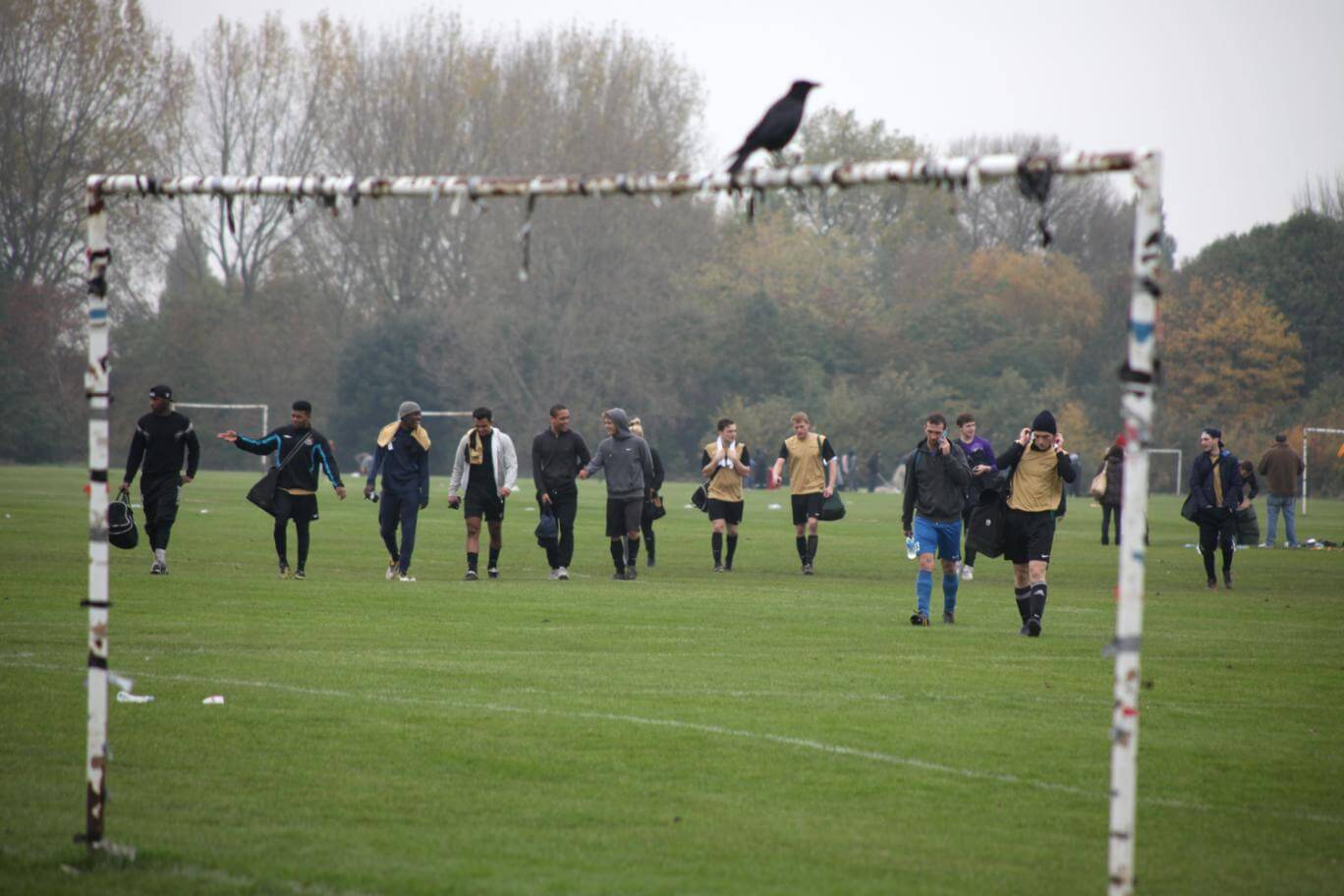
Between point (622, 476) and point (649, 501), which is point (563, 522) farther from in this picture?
point (649, 501)

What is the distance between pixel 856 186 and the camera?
6613 millimetres

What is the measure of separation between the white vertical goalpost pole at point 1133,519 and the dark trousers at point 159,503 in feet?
46.7

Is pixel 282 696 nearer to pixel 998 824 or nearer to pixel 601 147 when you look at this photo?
pixel 998 824

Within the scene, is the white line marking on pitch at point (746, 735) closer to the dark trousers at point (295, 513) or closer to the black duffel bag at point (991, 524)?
the black duffel bag at point (991, 524)

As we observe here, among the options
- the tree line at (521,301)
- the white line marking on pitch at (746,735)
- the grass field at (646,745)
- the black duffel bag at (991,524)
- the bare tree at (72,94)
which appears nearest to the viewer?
the grass field at (646,745)

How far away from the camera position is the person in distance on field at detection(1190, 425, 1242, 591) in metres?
21.4

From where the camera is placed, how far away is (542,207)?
65312 millimetres

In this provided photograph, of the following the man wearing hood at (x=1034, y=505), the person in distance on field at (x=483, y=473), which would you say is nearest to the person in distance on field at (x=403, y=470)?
the person in distance on field at (x=483, y=473)

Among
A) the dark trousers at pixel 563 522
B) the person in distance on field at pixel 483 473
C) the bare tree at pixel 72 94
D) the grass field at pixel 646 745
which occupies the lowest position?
the grass field at pixel 646 745

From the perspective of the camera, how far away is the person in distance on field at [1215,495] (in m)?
21.4

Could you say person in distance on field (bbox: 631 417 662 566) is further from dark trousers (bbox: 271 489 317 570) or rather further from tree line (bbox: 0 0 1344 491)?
tree line (bbox: 0 0 1344 491)

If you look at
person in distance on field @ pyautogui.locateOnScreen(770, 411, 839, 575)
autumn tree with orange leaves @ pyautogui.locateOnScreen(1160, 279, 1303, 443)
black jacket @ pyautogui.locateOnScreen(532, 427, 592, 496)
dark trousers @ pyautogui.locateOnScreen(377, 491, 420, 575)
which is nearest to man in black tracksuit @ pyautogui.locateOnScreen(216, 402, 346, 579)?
dark trousers @ pyautogui.locateOnScreen(377, 491, 420, 575)

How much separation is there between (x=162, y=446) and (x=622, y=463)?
18.7ft

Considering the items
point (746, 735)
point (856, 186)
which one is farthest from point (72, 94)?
point (856, 186)
